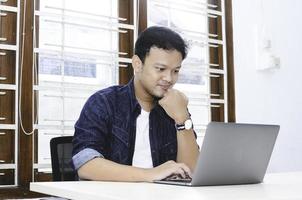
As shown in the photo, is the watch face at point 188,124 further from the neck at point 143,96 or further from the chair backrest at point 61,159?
the chair backrest at point 61,159

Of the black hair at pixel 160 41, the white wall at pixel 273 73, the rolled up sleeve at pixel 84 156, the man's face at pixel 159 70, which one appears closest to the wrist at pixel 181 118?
the man's face at pixel 159 70

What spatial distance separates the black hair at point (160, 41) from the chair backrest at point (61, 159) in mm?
487

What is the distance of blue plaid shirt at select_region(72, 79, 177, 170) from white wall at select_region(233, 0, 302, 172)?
1.51 meters

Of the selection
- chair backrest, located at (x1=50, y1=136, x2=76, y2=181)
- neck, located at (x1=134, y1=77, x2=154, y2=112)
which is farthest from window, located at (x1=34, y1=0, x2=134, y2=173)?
neck, located at (x1=134, y1=77, x2=154, y2=112)

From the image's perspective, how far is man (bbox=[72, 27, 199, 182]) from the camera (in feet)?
5.43

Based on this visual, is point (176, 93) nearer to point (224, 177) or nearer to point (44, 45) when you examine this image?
point (224, 177)

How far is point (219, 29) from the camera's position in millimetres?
3254

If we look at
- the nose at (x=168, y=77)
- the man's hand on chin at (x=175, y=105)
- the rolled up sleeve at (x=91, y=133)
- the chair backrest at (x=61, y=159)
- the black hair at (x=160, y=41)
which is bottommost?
the chair backrest at (x=61, y=159)

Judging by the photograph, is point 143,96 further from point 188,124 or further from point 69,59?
point 69,59

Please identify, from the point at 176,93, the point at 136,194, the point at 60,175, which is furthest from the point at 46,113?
the point at 136,194

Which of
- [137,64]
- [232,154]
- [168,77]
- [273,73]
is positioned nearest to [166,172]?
[232,154]

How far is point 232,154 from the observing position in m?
1.15

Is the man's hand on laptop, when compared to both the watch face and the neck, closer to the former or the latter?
the watch face

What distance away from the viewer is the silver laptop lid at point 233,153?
1.08 m
